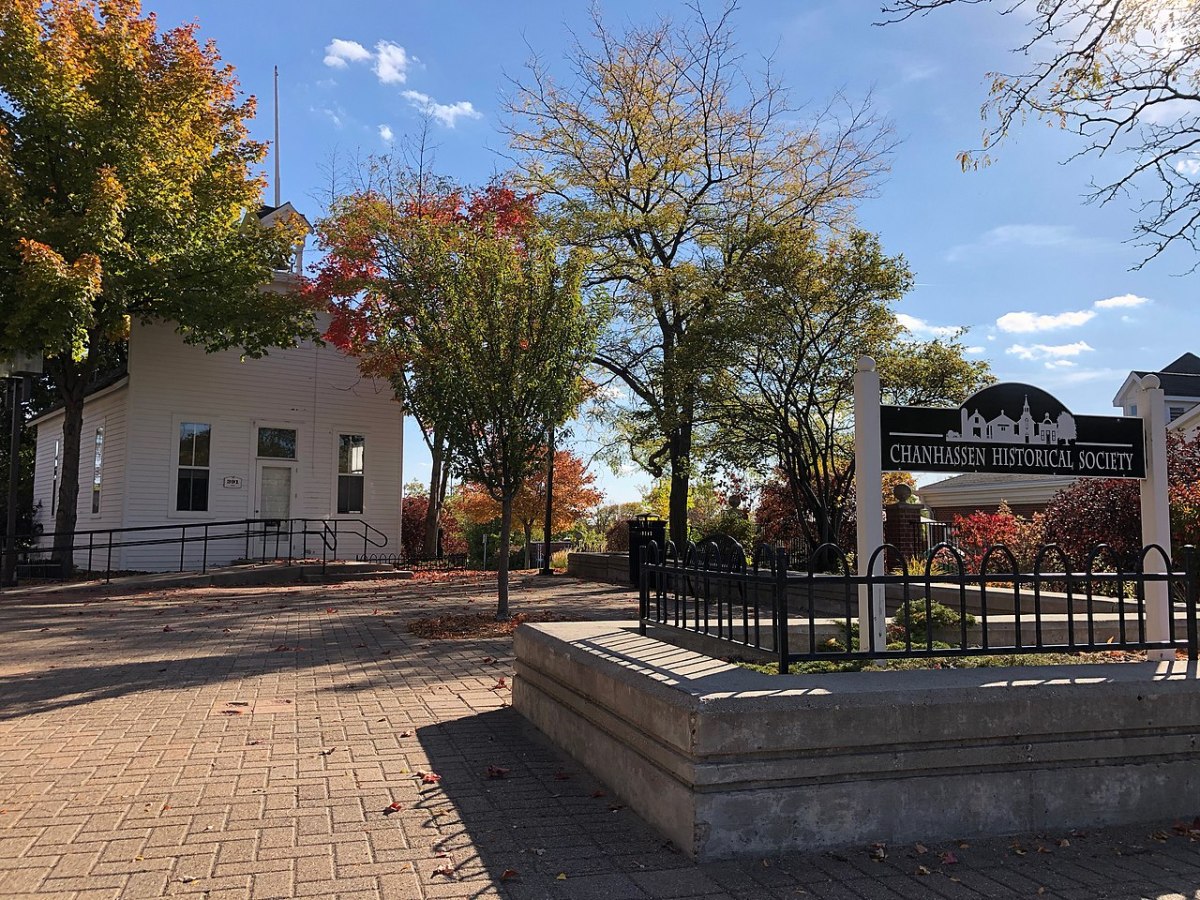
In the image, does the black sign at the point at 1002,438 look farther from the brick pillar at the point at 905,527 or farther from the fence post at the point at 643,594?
the brick pillar at the point at 905,527

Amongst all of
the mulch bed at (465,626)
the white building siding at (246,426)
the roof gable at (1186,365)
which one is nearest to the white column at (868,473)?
the mulch bed at (465,626)

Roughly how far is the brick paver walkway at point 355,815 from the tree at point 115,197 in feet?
35.0

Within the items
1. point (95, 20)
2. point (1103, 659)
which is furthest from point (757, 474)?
point (95, 20)

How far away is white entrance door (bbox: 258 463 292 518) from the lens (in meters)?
22.1

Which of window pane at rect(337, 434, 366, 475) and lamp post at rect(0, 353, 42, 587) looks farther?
window pane at rect(337, 434, 366, 475)

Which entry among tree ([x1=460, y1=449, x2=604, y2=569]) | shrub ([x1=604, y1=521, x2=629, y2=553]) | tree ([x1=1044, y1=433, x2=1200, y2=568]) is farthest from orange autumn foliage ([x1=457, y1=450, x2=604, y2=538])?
tree ([x1=1044, y1=433, x2=1200, y2=568])

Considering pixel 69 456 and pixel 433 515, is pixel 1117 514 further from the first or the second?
pixel 69 456

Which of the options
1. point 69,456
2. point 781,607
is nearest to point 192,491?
point 69,456

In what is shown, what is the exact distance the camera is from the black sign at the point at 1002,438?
504 cm

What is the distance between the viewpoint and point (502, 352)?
38.1 ft

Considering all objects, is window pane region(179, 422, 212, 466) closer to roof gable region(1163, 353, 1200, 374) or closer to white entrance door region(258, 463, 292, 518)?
white entrance door region(258, 463, 292, 518)

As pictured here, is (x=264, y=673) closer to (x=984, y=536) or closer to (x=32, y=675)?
(x=32, y=675)

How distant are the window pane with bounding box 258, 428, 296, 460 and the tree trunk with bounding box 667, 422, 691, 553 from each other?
31.9 ft

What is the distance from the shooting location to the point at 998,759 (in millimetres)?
3848
